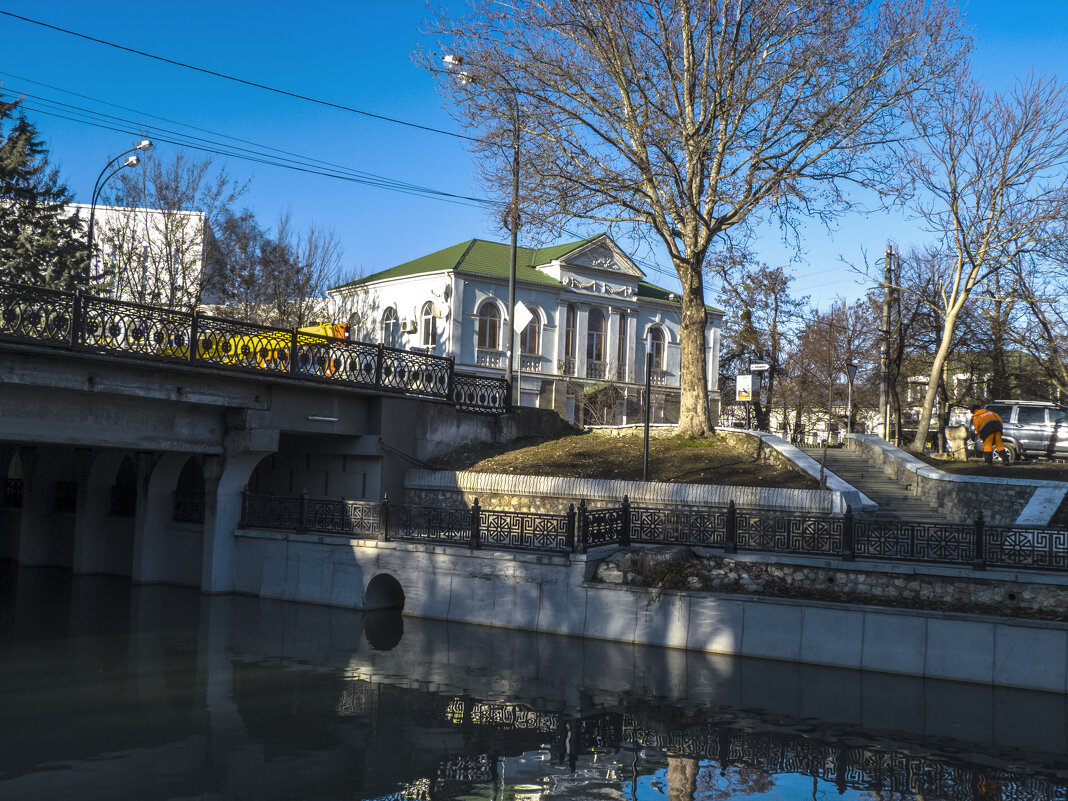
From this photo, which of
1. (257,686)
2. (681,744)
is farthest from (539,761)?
(257,686)

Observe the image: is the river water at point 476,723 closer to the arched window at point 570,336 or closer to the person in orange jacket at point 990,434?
the person in orange jacket at point 990,434

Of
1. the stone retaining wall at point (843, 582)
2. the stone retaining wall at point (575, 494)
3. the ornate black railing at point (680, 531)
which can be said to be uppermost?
the stone retaining wall at point (575, 494)

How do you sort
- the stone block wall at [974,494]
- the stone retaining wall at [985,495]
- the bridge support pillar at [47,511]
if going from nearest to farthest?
the stone retaining wall at [985,495] → the stone block wall at [974,494] → the bridge support pillar at [47,511]

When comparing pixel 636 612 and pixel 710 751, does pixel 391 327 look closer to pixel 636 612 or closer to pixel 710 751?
pixel 636 612

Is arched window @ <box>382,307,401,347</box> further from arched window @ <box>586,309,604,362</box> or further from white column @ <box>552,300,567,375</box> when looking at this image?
arched window @ <box>586,309,604,362</box>

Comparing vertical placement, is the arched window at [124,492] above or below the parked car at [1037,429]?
below

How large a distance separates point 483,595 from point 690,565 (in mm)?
3844

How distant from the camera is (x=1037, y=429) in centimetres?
2675

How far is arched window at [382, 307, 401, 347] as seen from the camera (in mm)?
44062

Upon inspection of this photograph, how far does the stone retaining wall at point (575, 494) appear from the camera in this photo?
17828mm

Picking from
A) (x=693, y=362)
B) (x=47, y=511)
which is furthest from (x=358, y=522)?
(x=47, y=511)

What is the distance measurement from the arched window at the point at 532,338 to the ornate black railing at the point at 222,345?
17682mm

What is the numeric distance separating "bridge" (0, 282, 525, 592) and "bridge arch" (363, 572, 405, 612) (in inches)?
128

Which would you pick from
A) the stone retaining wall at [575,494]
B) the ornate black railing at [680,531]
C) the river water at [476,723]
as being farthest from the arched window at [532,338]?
the river water at [476,723]
